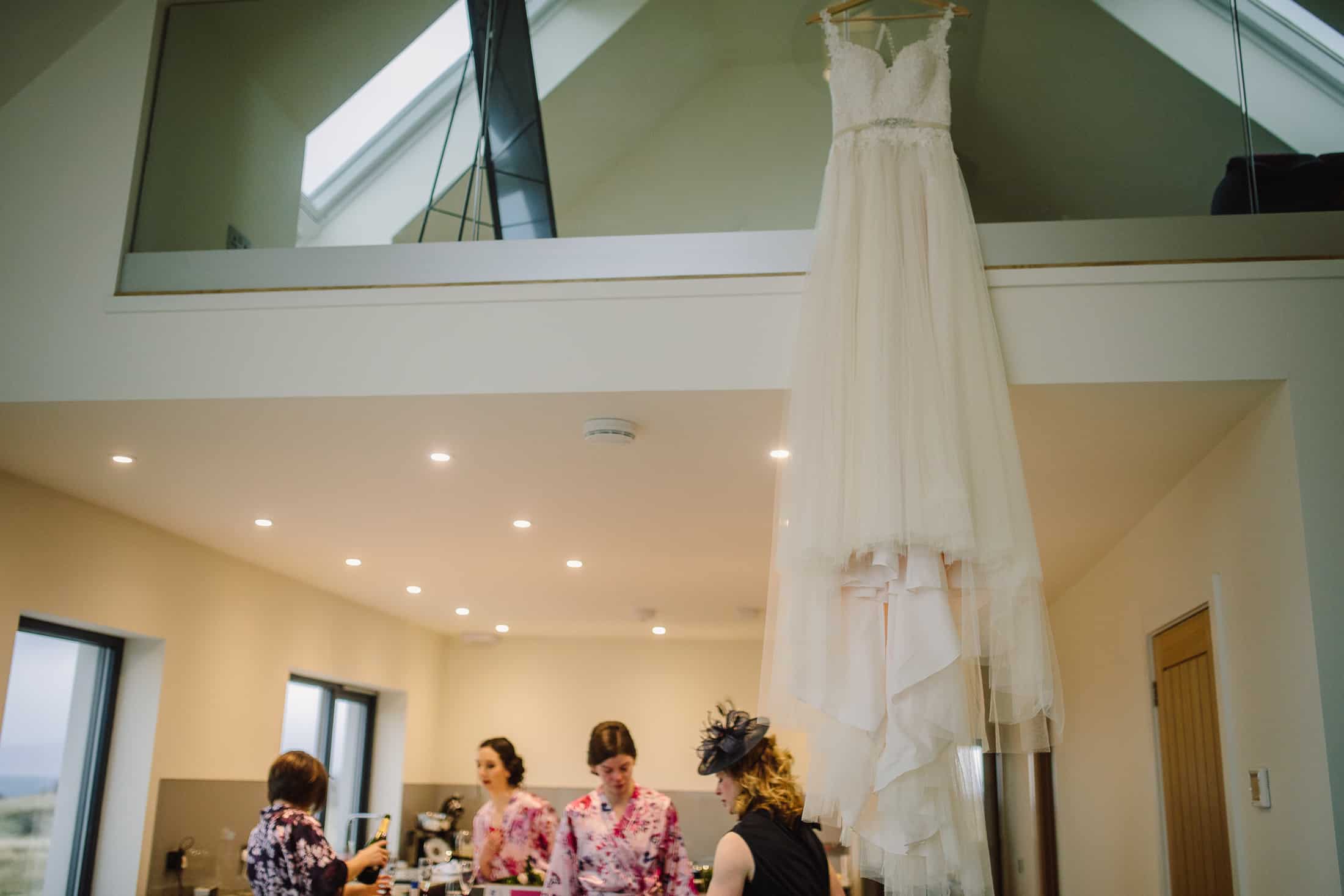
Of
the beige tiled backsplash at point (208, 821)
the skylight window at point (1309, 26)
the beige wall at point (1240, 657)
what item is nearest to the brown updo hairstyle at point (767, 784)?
the beige wall at point (1240, 657)

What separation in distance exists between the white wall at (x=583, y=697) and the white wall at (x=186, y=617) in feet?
4.93

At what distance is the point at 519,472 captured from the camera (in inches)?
157

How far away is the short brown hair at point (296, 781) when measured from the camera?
355 cm

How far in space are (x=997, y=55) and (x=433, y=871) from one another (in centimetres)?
421

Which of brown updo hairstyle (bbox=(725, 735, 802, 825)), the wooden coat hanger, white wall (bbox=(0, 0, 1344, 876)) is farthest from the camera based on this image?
the wooden coat hanger

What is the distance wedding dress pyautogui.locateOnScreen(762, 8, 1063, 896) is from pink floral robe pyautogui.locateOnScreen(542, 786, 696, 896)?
1.20 metres

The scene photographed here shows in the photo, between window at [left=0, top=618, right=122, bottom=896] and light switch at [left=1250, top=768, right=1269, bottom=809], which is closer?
light switch at [left=1250, top=768, right=1269, bottom=809]

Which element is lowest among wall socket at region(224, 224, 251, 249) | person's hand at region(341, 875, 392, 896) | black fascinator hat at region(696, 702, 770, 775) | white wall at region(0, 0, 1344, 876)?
person's hand at region(341, 875, 392, 896)

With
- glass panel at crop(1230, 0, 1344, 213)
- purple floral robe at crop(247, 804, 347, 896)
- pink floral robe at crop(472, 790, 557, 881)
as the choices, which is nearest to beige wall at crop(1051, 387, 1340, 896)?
glass panel at crop(1230, 0, 1344, 213)

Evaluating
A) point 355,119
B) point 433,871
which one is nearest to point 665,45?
point 355,119

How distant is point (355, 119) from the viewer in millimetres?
3904

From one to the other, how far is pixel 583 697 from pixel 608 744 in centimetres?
476

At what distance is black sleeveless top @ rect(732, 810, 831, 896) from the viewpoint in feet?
8.21

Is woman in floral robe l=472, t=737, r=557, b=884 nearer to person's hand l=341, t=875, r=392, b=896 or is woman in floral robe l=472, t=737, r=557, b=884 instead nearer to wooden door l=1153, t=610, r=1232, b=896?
person's hand l=341, t=875, r=392, b=896
